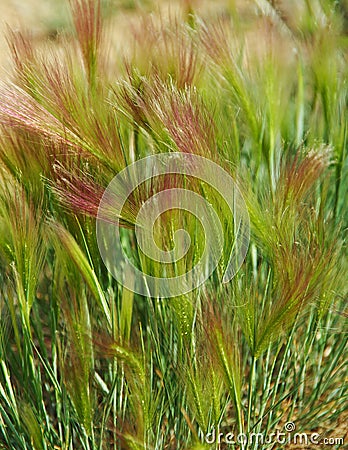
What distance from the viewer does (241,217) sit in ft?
2.86

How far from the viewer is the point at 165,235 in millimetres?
837

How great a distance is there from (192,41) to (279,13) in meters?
1.21

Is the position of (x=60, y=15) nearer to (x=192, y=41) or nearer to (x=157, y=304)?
(x=192, y=41)

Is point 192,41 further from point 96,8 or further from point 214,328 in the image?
point 214,328

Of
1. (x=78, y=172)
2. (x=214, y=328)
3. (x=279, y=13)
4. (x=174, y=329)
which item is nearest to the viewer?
(x=214, y=328)

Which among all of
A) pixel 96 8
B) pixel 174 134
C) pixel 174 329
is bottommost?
pixel 174 329

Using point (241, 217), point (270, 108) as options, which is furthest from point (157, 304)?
point (270, 108)

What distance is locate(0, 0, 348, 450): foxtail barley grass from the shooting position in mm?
847

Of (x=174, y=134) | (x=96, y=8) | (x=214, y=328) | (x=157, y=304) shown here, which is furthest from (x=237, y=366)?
(x=96, y=8)

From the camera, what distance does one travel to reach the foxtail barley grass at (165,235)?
847 millimetres

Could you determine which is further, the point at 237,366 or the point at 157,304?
the point at 157,304

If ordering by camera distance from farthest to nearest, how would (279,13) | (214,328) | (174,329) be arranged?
1. (279,13)
2. (174,329)
3. (214,328)

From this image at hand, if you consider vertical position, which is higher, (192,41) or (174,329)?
(192,41)

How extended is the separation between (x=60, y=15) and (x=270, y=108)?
1.42 m
